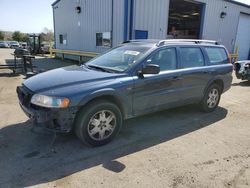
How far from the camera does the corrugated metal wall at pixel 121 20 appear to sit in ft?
36.2

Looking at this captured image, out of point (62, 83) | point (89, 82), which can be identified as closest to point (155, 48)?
point (89, 82)

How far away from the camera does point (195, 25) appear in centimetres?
2023

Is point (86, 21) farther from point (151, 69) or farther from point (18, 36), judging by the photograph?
point (18, 36)

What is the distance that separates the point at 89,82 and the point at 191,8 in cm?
1506

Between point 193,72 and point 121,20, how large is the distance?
290 inches

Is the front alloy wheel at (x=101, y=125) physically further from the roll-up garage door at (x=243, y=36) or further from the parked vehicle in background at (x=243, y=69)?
the roll-up garage door at (x=243, y=36)

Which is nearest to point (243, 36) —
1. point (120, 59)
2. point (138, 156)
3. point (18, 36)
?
point (120, 59)

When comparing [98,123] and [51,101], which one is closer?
[51,101]

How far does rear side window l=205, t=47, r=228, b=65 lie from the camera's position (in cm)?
532

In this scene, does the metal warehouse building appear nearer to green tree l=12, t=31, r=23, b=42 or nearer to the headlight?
the headlight

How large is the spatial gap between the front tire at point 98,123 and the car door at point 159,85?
18.6 inches

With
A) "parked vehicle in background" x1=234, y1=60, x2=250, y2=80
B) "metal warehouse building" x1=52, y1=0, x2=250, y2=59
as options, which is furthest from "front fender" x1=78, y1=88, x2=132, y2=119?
"metal warehouse building" x1=52, y1=0, x2=250, y2=59

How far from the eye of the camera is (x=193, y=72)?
4.80 m

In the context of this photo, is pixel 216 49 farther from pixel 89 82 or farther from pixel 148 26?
pixel 148 26
